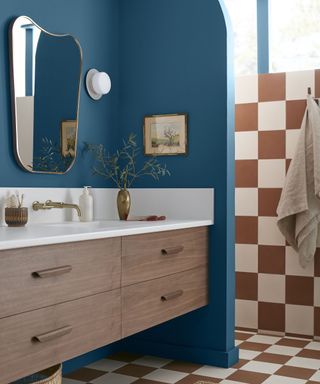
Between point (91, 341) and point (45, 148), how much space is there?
109 centimetres

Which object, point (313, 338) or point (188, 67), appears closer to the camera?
point (188, 67)

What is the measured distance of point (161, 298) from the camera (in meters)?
2.72

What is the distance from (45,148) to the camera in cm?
293

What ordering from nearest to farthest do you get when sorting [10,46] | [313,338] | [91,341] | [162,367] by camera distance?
[91,341]
[10,46]
[162,367]
[313,338]

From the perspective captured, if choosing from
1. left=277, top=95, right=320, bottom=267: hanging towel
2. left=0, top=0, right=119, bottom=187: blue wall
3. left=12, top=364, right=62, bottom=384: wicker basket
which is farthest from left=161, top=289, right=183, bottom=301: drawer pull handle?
left=277, top=95, right=320, bottom=267: hanging towel

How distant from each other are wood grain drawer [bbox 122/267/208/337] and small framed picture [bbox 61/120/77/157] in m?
0.85

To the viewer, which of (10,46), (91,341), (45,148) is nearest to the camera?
(91,341)

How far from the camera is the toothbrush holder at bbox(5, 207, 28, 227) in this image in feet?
8.53

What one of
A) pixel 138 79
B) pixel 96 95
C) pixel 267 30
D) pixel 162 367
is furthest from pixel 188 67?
pixel 162 367

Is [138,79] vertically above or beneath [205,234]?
above

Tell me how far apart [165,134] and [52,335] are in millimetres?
1675

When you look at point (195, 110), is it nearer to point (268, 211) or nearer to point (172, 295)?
point (268, 211)

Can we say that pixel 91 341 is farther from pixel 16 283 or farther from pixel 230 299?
pixel 230 299

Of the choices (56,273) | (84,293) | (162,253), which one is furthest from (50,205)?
(56,273)
